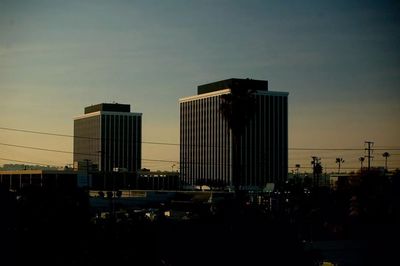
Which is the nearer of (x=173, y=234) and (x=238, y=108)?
(x=173, y=234)

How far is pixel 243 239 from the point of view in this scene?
5050cm

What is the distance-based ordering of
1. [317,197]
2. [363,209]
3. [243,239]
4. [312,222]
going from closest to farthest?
[243,239] → [363,209] → [312,222] → [317,197]

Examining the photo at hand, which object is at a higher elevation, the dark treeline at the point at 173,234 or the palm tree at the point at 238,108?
the palm tree at the point at 238,108

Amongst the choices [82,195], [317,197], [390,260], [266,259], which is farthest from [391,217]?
[317,197]

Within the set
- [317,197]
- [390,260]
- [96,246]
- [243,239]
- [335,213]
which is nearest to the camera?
[96,246]

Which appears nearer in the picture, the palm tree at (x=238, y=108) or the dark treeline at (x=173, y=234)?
the dark treeline at (x=173, y=234)

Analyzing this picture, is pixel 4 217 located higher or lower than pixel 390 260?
higher

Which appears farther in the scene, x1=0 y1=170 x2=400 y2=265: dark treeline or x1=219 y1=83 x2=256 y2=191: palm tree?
x1=219 y1=83 x2=256 y2=191: palm tree

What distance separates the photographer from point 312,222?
80062mm

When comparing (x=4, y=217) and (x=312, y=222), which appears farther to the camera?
(x=312, y=222)

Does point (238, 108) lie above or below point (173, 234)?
above

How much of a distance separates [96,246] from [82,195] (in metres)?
17.8

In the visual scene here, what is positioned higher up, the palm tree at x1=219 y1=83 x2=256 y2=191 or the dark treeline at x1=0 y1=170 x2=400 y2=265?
the palm tree at x1=219 y1=83 x2=256 y2=191

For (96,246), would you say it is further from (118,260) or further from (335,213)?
(335,213)
